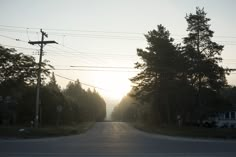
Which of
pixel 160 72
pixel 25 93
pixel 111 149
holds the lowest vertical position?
pixel 111 149

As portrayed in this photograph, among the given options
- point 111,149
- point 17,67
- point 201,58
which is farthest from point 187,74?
point 111,149

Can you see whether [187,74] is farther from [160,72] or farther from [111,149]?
[111,149]

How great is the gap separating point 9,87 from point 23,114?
866cm

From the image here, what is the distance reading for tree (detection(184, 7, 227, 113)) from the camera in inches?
2324

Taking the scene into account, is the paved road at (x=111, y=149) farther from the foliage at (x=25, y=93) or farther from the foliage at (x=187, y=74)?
the foliage at (x=187, y=74)

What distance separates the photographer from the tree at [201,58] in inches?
2324

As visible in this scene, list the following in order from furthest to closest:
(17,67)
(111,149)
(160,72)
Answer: (160,72)
(17,67)
(111,149)

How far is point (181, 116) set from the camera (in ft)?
220

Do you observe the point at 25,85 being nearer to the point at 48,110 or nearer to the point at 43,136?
the point at 48,110

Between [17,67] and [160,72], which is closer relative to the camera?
[17,67]

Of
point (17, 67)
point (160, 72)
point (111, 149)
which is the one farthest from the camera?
point (160, 72)

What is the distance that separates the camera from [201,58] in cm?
6006

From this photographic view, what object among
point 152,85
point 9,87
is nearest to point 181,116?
point 152,85

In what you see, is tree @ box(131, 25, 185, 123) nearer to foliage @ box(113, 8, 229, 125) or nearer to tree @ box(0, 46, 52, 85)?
foliage @ box(113, 8, 229, 125)
